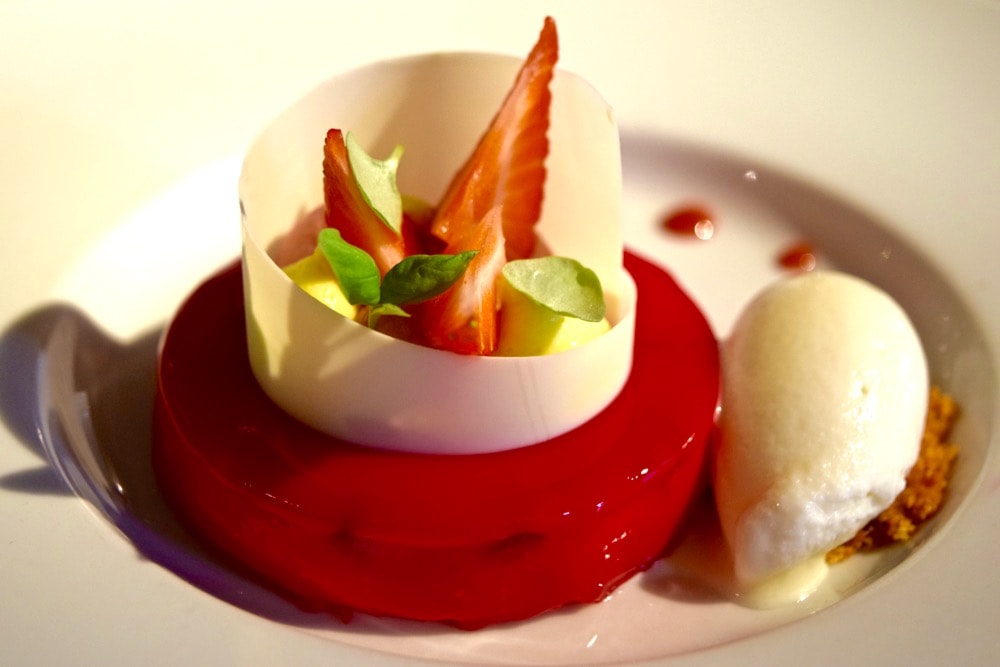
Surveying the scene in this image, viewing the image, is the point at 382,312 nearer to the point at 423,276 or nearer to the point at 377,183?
the point at 423,276

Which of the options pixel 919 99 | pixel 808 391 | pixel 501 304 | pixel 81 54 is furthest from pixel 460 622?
pixel 919 99

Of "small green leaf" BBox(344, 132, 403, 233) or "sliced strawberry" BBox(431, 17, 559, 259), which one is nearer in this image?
"small green leaf" BBox(344, 132, 403, 233)

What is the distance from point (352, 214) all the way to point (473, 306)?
22 centimetres

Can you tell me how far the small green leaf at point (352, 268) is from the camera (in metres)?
1.40

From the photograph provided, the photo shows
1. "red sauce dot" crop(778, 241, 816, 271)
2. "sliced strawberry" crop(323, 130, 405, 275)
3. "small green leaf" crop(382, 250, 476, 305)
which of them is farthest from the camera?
"red sauce dot" crop(778, 241, 816, 271)

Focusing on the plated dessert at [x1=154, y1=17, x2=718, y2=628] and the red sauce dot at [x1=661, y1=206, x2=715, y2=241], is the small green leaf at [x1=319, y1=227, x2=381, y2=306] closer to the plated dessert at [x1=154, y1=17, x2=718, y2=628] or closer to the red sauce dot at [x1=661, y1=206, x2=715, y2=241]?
the plated dessert at [x1=154, y1=17, x2=718, y2=628]

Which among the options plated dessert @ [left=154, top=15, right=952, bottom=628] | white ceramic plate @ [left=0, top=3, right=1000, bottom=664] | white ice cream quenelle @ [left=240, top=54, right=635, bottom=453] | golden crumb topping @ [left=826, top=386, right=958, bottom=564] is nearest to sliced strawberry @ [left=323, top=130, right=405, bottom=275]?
plated dessert @ [left=154, top=15, right=952, bottom=628]

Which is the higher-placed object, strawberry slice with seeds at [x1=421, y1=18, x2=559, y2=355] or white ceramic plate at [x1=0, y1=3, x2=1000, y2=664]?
strawberry slice with seeds at [x1=421, y1=18, x2=559, y2=355]

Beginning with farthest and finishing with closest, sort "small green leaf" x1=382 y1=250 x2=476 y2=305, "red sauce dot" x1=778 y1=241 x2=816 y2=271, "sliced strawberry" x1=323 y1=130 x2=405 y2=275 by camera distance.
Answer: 1. "red sauce dot" x1=778 y1=241 x2=816 y2=271
2. "sliced strawberry" x1=323 y1=130 x2=405 y2=275
3. "small green leaf" x1=382 y1=250 x2=476 y2=305

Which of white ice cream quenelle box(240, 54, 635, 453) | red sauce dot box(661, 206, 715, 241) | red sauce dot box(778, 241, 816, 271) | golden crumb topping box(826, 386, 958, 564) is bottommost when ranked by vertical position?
golden crumb topping box(826, 386, 958, 564)

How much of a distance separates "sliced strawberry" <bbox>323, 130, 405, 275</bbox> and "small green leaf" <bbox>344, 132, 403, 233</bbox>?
0.01 m

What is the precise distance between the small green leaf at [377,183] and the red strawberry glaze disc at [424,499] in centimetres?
34

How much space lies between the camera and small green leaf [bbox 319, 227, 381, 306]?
140 cm

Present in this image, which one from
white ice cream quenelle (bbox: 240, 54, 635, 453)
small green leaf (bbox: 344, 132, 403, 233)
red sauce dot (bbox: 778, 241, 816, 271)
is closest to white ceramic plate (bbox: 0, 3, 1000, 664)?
red sauce dot (bbox: 778, 241, 816, 271)
